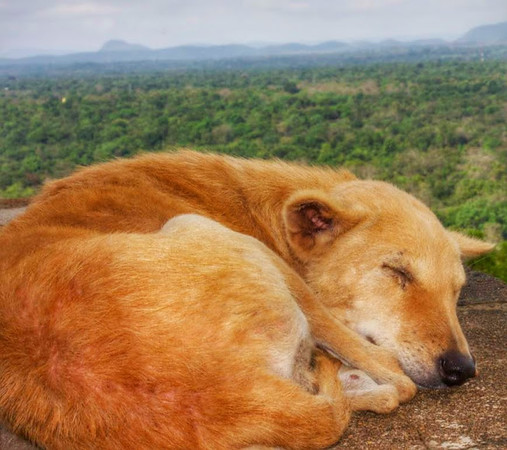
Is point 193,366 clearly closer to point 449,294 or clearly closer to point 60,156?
point 449,294

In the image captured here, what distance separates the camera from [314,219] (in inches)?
217

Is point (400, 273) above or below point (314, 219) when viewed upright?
below

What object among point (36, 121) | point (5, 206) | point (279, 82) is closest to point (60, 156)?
point (36, 121)

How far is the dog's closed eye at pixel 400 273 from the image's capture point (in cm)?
504

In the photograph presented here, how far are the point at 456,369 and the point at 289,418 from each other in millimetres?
1717

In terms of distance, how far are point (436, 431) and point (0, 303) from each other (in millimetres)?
2685

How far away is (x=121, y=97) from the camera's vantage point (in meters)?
89.5

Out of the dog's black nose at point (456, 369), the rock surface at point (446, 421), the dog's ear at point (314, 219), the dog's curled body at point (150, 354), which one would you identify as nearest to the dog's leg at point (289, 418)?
the dog's curled body at point (150, 354)

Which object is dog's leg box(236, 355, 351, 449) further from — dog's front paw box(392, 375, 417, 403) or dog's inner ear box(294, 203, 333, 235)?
dog's inner ear box(294, 203, 333, 235)

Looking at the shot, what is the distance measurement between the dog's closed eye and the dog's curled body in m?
1.40

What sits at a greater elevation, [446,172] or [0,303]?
[0,303]

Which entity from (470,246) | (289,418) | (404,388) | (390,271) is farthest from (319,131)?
(289,418)

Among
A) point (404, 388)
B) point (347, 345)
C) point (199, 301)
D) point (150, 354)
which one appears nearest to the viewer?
point (150, 354)

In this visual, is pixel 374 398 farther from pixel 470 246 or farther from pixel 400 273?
pixel 470 246
